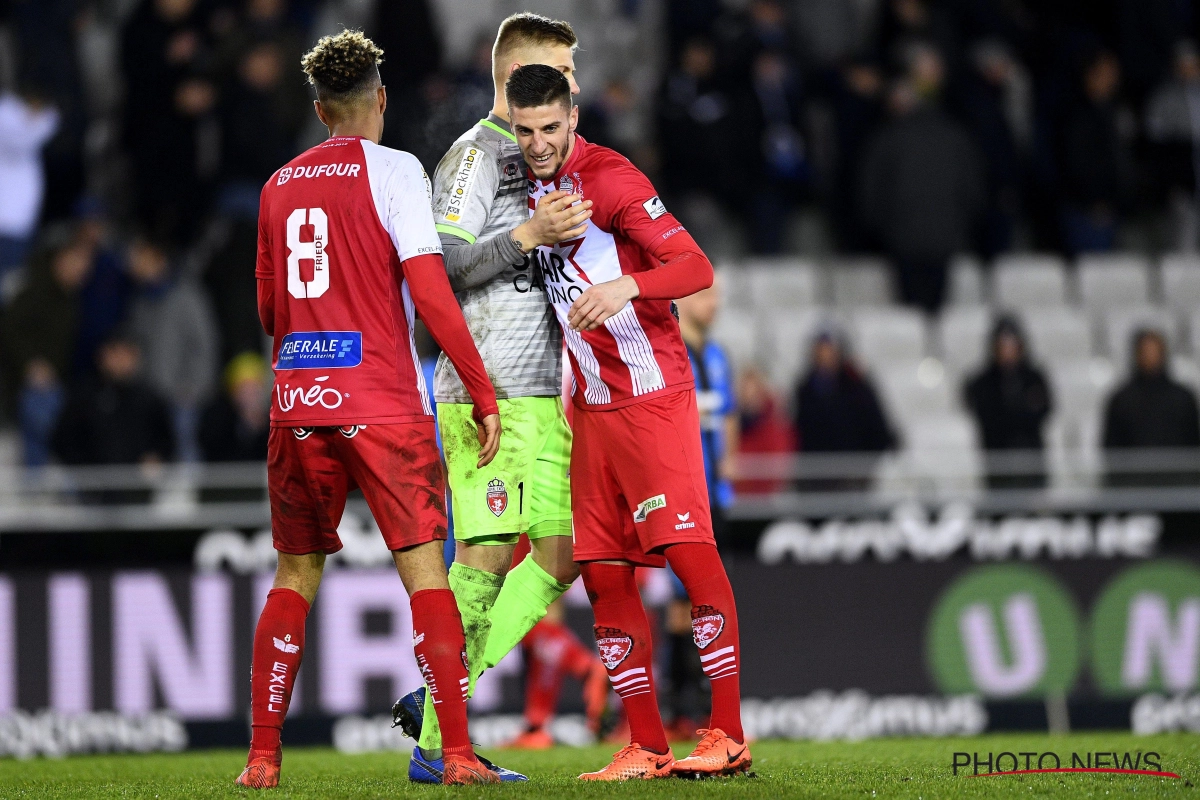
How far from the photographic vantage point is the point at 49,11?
45.1 ft

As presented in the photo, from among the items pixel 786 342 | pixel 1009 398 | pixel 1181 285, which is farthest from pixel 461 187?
pixel 1181 285

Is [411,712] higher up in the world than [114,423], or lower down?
lower down

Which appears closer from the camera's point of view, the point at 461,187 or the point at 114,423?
the point at 461,187

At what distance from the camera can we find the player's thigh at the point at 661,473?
5.44m

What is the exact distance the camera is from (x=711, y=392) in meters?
8.80

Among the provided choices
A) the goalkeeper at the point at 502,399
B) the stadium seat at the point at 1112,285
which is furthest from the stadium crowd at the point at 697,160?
the goalkeeper at the point at 502,399

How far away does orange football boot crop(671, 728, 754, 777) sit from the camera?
17.2 feet

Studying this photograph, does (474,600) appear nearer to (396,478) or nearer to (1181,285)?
(396,478)

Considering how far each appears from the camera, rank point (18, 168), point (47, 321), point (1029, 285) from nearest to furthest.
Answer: point (47, 321)
point (18, 168)
point (1029, 285)

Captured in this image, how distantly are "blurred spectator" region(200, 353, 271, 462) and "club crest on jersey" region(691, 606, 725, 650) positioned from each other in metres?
6.44

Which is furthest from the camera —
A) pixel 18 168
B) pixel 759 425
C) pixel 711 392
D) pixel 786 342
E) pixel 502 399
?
pixel 786 342

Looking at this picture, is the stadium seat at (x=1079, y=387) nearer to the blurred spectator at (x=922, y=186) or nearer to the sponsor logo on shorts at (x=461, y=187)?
the blurred spectator at (x=922, y=186)

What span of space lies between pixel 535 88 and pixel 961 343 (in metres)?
9.16

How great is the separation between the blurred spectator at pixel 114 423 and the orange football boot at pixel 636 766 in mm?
6648
